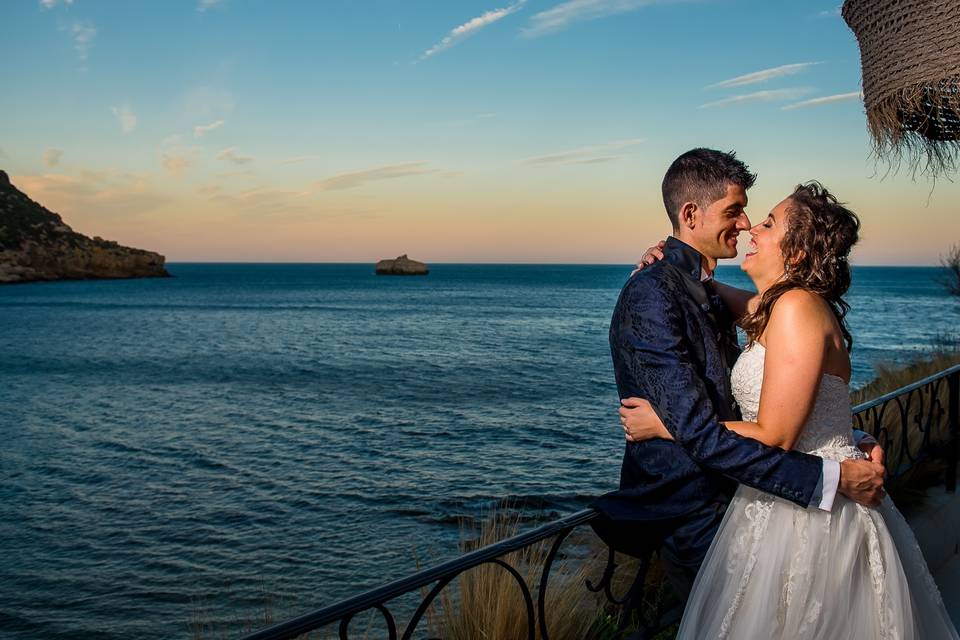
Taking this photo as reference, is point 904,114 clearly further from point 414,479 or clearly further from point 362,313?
point 362,313

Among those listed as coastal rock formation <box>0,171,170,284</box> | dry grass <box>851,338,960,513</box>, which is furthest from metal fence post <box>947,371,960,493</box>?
coastal rock formation <box>0,171,170,284</box>

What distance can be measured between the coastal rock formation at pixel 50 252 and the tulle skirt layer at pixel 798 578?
149 meters

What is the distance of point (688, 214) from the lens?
2.83 meters

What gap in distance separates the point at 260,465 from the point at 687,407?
1653 centimetres

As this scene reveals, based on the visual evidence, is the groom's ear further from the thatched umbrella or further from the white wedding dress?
the thatched umbrella

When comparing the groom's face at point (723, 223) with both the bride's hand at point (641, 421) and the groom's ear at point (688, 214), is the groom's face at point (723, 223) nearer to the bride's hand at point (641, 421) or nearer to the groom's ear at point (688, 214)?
the groom's ear at point (688, 214)

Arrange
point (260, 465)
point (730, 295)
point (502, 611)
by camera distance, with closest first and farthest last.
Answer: point (730, 295) < point (502, 611) < point (260, 465)

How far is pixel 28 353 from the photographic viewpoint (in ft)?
135

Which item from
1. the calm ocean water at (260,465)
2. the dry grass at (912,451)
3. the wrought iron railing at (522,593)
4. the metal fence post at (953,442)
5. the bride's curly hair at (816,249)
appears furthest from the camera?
the calm ocean water at (260,465)

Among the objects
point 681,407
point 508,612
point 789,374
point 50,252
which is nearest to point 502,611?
point 508,612

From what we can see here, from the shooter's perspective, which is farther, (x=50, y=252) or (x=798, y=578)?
(x=50, y=252)

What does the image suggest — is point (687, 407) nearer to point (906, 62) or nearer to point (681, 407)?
point (681, 407)

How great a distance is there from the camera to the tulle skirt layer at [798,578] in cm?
251

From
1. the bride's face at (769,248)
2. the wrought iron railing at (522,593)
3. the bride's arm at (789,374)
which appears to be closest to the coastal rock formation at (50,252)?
the wrought iron railing at (522,593)
